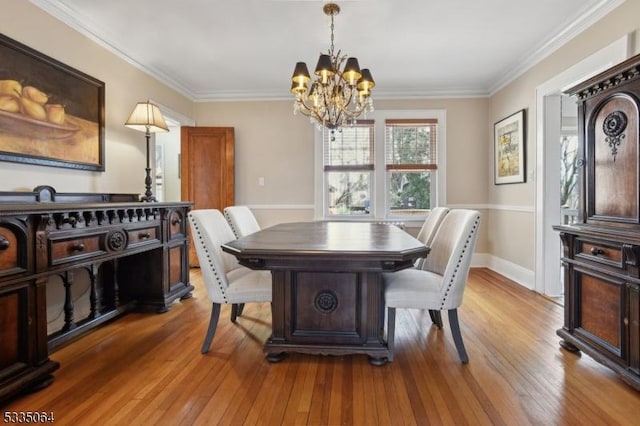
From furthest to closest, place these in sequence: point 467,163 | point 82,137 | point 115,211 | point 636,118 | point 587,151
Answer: point 467,163 < point 82,137 < point 115,211 < point 587,151 < point 636,118

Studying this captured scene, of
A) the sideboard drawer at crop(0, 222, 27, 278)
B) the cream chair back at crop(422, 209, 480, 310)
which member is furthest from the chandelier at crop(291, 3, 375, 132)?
the sideboard drawer at crop(0, 222, 27, 278)

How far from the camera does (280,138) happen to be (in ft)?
15.9

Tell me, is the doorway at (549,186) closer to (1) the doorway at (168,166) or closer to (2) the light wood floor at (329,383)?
(2) the light wood floor at (329,383)

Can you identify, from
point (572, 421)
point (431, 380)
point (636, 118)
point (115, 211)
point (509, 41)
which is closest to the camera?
point (572, 421)

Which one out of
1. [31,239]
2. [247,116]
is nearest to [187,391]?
[31,239]

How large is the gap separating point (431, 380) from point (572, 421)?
612 mm

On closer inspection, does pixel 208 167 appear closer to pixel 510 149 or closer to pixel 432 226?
pixel 432 226

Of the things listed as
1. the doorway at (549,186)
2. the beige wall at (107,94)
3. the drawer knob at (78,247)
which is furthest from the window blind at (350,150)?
the drawer knob at (78,247)

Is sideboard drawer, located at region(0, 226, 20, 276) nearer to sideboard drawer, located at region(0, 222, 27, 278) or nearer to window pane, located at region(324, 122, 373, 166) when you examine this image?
sideboard drawer, located at region(0, 222, 27, 278)

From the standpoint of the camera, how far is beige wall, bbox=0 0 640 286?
256 cm

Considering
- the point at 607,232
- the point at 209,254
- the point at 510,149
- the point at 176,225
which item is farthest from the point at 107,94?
the point at 510,149

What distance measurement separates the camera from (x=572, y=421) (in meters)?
1.52

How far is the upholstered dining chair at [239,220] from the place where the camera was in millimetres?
2850

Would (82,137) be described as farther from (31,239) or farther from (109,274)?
(31,239)
